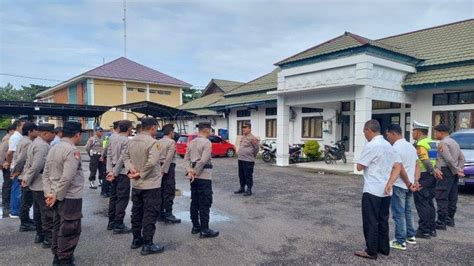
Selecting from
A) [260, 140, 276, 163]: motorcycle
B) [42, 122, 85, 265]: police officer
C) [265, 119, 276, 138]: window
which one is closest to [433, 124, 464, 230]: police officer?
[42, 122, 85, 265]: police officer

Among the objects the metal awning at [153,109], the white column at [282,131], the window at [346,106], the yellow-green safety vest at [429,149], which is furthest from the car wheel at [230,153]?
the yellow-green safety vest at [429,149]

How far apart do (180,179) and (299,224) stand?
6176mm

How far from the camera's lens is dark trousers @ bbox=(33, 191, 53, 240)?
15.1 feet

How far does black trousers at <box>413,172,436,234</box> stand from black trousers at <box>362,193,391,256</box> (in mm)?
1219

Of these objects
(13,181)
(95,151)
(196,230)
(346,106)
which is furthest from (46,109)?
(196,230)

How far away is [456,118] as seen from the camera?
12.5 metres

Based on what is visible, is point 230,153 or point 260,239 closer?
point 260,239

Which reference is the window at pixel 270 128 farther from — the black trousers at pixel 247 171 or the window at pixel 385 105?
the black trousers at pixel 247 171

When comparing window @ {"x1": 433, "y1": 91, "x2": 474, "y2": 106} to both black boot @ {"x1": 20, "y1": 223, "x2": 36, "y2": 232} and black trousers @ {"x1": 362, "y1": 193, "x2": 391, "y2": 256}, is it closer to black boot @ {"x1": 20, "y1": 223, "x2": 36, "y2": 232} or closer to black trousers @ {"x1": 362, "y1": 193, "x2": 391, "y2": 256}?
black trousers @ {"x1": 362, "y1": 193, "x2": 391, "y2": 256}

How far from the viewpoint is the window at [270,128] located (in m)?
19.9

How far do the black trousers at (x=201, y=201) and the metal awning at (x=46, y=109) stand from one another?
1448 cm

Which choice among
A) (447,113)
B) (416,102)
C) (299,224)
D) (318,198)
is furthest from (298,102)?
(299,224)

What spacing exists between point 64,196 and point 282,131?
1192 cm

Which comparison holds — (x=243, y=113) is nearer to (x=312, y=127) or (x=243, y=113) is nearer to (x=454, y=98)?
(x=312, y=127)
